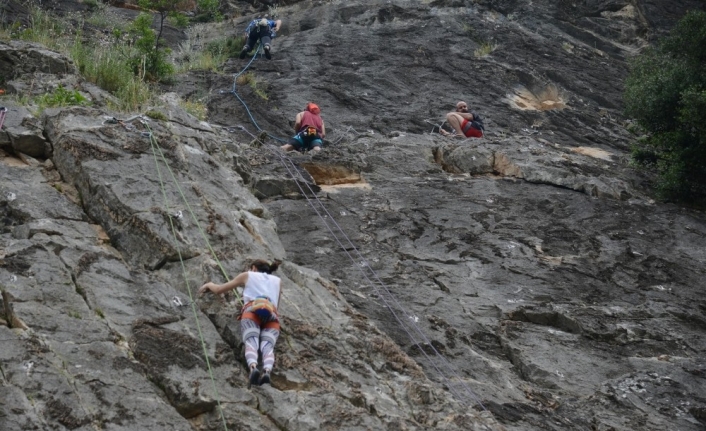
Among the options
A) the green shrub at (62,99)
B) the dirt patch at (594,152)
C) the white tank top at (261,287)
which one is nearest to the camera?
the white tank top at (261,287)

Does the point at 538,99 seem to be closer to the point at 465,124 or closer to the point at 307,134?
the point at 465,124

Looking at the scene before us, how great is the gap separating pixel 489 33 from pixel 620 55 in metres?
3.74

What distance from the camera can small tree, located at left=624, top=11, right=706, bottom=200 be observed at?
14203 mm

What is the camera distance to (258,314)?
800cm

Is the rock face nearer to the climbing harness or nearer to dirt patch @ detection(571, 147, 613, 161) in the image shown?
dirt patch @ detection(571, 147, 613, 161)

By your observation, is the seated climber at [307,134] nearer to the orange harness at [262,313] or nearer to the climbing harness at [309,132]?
the climbing harness at [309,132]

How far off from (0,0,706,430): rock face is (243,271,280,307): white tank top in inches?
13.9

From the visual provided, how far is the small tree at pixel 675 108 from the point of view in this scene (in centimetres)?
1420

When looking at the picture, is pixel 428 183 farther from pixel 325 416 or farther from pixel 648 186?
pixel 325 416

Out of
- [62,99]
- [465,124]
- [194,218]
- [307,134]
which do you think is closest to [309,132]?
[307,134]

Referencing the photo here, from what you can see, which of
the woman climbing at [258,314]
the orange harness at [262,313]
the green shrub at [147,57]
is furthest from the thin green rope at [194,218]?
the green shrub at [147,57]

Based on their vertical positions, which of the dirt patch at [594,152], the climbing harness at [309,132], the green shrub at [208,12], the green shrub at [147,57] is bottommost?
the green shrub at [208,12]

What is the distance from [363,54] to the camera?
18562 millimetres

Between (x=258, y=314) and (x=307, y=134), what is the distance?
6.17 meters
